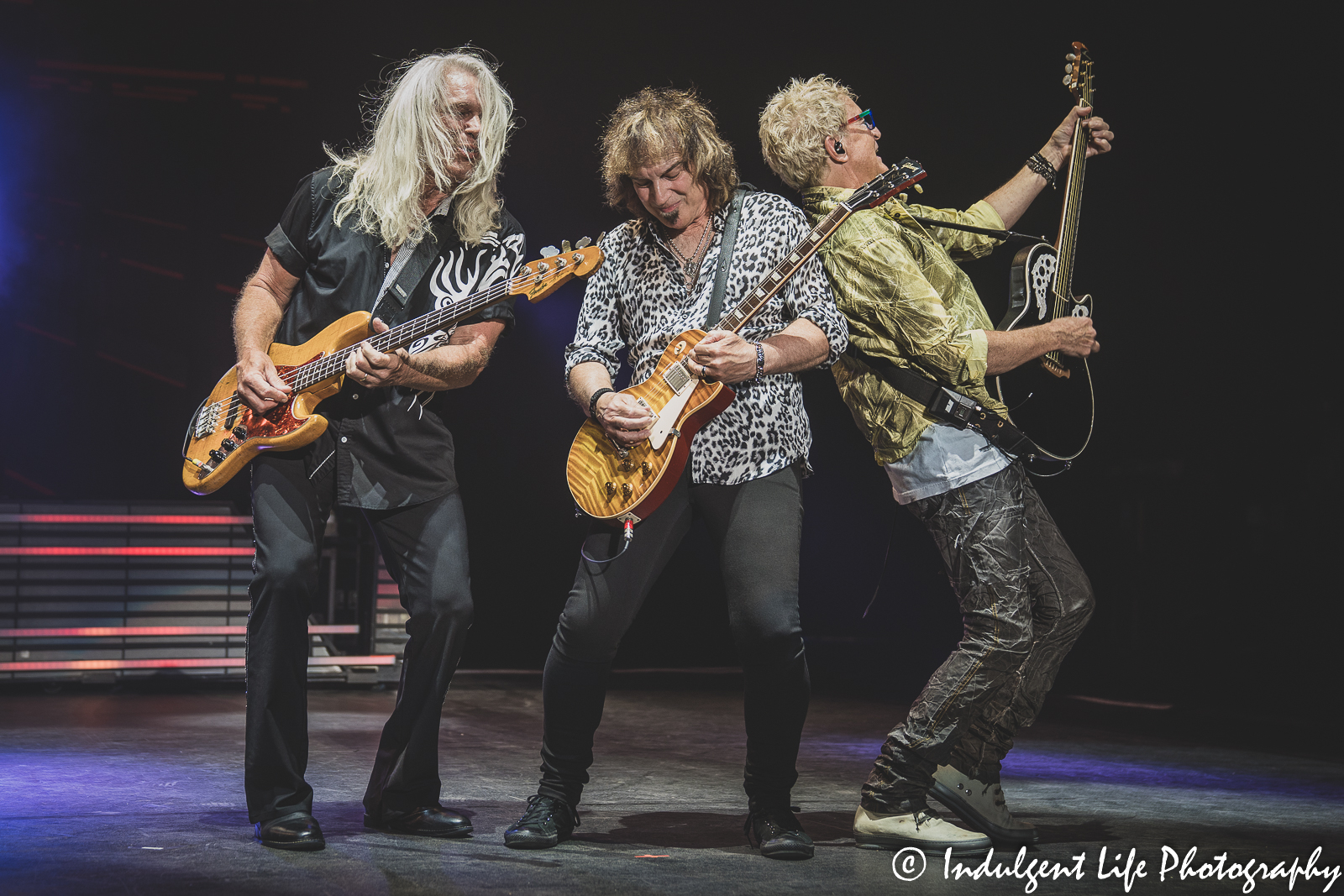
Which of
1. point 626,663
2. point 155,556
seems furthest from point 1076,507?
point 155,556

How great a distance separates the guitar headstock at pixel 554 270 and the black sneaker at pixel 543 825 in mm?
1263

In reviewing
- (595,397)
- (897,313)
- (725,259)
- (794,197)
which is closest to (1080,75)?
(897,313)

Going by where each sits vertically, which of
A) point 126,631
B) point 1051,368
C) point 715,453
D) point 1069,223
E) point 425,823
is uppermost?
point 1069,223

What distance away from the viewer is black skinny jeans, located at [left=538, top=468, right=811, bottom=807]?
298cm

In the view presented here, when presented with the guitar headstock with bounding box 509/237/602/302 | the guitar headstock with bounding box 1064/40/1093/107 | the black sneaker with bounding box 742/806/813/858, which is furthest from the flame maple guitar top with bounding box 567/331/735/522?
the guitar headstock with bounding box 1064/40/1093/107

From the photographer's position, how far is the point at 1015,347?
320 centimetres

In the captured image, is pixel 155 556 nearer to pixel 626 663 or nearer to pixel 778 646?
pixel 626 663

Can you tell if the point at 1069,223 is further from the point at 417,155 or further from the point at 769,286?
the point at 417,155

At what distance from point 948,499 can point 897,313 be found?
1.62ft

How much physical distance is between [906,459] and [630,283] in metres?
0.85

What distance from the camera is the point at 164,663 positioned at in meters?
6.66

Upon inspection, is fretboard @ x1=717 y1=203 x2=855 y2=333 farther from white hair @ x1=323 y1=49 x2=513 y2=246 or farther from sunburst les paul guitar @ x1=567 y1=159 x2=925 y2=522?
white hair @ x1=323 y1=49 x2=513 y2=246

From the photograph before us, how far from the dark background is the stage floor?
1.87 m

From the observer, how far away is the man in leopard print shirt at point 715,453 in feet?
9.74
